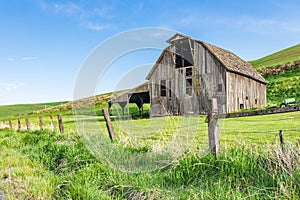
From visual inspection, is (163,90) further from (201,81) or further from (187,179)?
(187,179)

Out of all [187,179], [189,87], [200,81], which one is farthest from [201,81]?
[187,179]

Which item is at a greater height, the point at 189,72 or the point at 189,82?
the point at 189,72

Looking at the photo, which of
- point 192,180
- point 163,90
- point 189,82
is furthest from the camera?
point 163,90

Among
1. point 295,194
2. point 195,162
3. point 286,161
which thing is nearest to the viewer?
point 295,194

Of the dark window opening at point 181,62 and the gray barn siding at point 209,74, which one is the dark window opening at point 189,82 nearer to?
the gray barn siding at point 209,74

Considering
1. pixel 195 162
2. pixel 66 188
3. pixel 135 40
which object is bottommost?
pixel 66 188

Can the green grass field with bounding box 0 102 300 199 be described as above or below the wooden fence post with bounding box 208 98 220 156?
below

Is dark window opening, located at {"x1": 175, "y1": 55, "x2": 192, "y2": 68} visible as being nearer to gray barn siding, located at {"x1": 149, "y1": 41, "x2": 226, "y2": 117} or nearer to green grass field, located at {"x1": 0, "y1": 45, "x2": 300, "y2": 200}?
gray barn siding, located at {"x1": 149, "y1": 41, "x2": 226, "y2": 117}

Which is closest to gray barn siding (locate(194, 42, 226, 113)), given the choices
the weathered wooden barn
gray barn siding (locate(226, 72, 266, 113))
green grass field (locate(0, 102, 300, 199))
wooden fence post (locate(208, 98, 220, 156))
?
the weathered wooden barn

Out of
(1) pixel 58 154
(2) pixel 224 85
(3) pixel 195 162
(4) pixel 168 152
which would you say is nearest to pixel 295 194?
(3) pixel 195 162

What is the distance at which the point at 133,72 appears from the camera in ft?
21.4

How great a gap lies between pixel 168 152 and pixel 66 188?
212 centimetres

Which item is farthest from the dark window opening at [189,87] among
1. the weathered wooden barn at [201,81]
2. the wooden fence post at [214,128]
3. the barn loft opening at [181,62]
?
the wooden fence post at [214,128]

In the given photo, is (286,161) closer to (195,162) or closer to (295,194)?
(295,194)
